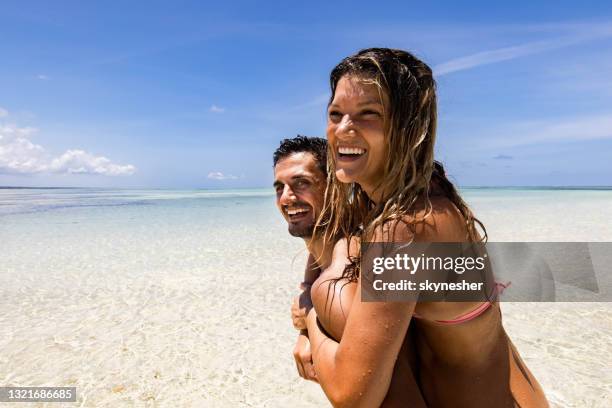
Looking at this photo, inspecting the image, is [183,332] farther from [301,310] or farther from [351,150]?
[351,150]

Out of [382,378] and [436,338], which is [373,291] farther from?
[436,338]

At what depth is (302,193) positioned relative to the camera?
2.69 metres

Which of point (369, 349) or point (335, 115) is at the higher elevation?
point (335, 115)

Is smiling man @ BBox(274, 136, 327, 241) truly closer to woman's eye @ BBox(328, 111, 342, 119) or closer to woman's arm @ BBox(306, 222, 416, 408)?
woman's eye @ BBox(328, 111, 342, 119)

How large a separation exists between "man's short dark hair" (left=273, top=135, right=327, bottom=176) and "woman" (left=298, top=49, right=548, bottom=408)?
891mm

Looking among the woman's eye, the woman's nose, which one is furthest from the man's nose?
the woman's nose

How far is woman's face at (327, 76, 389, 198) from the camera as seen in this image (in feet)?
5.24

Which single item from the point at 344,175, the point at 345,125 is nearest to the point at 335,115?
the point at 345,125

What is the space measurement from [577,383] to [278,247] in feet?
30.2

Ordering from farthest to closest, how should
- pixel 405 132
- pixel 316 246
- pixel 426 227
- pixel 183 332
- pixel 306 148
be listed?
pixel 183 332
pixel 306 148
pixel 316 246
pixel 405 132
pixel 426 227

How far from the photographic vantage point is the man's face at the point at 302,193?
267 centimetres

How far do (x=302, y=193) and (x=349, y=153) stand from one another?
3.31 ft

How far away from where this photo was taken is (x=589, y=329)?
218 inches

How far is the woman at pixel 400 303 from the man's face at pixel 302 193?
0.83m
